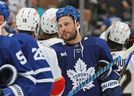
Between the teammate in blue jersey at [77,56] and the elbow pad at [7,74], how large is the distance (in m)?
1.32

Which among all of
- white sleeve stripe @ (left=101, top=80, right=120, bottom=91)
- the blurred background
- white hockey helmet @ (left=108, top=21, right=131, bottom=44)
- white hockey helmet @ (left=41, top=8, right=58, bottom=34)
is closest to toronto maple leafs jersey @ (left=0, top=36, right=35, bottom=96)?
white sleeve stripe @ (left=101, top=80, right=120, bottom=91)

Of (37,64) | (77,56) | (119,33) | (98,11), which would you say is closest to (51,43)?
(77,56)

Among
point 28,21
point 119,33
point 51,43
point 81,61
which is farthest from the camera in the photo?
point 119,33

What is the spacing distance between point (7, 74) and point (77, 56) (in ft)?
4.58

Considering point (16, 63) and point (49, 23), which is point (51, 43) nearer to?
point (49, 23)

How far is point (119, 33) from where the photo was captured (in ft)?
18.0

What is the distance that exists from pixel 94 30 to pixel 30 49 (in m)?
6.50

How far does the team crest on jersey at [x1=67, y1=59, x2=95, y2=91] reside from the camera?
15.3 ft

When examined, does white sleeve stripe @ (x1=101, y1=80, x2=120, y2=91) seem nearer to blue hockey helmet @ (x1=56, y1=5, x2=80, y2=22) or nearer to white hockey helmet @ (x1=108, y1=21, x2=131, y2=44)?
blue hockey helmet @ (x1=56, y1=5, x2=80, y2=22)

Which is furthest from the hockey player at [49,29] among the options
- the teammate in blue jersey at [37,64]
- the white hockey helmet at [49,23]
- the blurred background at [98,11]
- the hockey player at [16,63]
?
the blurred background at [98,11]

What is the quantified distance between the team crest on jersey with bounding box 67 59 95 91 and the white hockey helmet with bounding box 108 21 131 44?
84 cm

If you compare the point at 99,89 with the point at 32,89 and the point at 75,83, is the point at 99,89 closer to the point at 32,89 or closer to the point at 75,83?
the point at 75,83

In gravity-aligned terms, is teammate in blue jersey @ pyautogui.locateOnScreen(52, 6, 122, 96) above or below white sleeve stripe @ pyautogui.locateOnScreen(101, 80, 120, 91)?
above

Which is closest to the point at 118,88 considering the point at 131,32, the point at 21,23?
the point at 21,23
